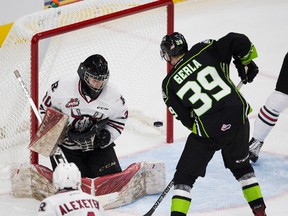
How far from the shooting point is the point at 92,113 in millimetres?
4887

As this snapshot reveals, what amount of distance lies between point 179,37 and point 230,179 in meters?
1.05

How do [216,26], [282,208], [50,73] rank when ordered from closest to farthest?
[282,208] < [50,73] < [216,26]

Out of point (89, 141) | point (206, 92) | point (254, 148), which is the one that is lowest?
point (254, 148)

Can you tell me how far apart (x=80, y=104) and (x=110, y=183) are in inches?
16.1

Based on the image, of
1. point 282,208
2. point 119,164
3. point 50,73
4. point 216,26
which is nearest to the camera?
point 282,208

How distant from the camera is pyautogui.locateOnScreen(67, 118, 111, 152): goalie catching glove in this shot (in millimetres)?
4848

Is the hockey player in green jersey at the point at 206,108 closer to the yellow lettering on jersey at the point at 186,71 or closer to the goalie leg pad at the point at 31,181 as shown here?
the yellow lettering on jersey at the point at 186,71

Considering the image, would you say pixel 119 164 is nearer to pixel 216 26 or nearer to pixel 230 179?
pixel 230 179

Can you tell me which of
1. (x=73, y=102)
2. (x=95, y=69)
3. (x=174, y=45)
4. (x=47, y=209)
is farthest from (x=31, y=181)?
(x=47, y=209)

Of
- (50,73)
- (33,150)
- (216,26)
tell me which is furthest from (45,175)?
(216,26)

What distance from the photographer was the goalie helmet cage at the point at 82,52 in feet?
17.1

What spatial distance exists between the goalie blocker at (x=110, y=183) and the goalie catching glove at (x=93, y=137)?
165 millimetres

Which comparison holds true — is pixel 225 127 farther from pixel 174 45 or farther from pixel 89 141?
pixel 89 141

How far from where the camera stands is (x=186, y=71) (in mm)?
4383
